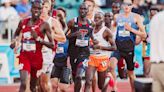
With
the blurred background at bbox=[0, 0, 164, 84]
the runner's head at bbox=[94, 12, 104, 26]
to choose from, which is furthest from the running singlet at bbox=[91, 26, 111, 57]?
the blurred background at bbox=[0, 0, 164, 84]

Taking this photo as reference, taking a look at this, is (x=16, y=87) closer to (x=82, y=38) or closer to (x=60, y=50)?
(x=60, y=50)

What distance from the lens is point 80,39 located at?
1492 centimetres

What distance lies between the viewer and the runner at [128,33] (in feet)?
54.8

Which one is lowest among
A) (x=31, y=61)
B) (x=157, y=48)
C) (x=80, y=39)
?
(x=31, y=61)

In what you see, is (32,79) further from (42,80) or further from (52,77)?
(52,77)

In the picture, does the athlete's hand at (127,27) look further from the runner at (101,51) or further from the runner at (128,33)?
the runner at (101,51)

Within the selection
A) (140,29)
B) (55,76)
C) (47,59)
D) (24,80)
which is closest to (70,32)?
(55,76)

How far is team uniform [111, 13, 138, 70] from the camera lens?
660 inches

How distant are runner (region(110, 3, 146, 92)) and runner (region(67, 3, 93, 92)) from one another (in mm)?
1760

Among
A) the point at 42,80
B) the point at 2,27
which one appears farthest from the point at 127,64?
the point at 2,27

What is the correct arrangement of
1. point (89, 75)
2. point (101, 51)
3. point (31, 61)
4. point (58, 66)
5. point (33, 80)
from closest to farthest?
point (31, 61) → point (33, 80) → point (89, 75) → point (101, 51) → point (58, 66)

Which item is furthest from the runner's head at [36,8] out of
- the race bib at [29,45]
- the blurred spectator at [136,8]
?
the blurred spectator at [136,8]

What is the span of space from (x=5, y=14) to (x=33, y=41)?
909cm

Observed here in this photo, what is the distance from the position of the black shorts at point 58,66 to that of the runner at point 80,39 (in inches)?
19.7
